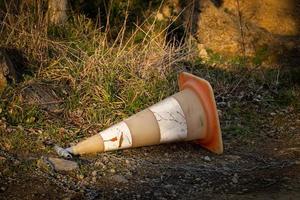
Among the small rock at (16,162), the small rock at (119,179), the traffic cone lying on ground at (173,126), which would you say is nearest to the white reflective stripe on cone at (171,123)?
the traffic cone lying on ground at (173,126)

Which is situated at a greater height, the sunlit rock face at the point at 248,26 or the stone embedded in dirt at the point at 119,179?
the sunlit rock face at the point at 248,26

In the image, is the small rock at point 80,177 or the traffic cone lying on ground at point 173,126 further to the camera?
the traffic cone lying on ground at point 173,126

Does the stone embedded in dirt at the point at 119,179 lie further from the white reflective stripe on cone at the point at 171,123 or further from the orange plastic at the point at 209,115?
the orange plastic at the point at 209,115

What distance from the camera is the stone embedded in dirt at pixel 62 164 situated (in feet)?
13.5

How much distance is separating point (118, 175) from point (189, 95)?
3.41 ft

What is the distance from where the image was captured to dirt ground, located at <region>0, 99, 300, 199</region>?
386 cm

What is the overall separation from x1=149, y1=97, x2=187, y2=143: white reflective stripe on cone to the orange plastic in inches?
7.8

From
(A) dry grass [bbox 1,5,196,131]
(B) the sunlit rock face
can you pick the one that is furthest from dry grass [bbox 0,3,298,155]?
(B) the sunlit rock face

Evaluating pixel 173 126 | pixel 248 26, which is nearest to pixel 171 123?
pixel 173 126

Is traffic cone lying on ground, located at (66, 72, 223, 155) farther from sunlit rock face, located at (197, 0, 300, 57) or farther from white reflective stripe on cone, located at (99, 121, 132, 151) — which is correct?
sunlit rock face, located at (197, 0, 300, 57)

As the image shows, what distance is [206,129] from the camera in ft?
15.3

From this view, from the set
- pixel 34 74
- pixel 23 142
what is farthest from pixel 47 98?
pixel 23 142

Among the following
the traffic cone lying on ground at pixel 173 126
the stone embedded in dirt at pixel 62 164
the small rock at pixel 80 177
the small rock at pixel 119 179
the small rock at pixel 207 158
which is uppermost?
the traffic cone lying on ground at pixel 173 126

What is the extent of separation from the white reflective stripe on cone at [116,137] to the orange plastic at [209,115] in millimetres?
662
